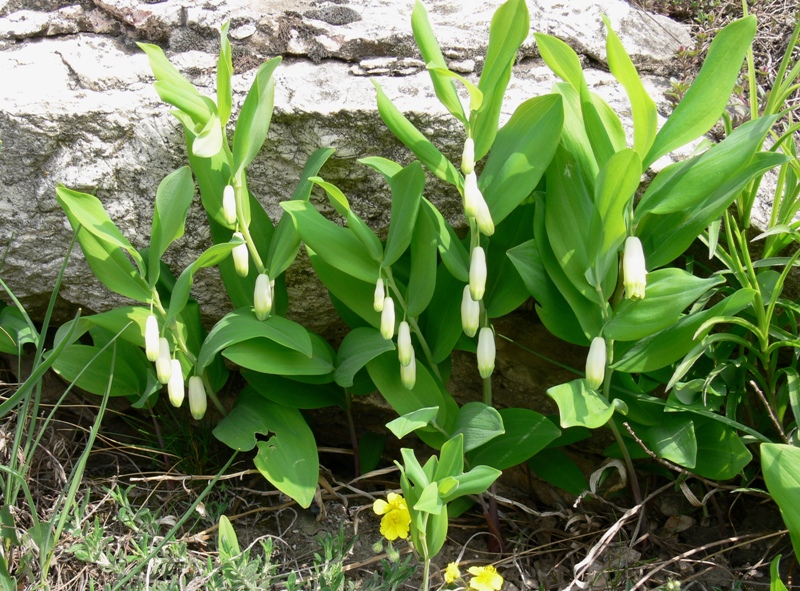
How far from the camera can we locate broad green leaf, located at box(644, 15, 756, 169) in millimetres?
1396

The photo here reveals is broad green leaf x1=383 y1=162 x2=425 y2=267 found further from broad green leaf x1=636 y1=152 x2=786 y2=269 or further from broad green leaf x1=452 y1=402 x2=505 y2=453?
broad green leaf x1=636 y1=152 x2=786 y2=269

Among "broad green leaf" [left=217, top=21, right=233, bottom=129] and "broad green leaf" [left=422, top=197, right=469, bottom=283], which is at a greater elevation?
"broad green leaf" [left=217, top=21, right=233, bottom=129]

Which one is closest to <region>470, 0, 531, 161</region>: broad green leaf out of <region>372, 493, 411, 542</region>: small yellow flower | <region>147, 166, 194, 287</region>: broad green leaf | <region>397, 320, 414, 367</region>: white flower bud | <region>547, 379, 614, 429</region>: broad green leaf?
<region>397, 320, 414, 367</region>: white flower bud

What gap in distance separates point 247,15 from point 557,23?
84cm

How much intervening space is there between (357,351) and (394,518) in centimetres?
37

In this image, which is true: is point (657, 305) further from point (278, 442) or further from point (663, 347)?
point (278, 442)

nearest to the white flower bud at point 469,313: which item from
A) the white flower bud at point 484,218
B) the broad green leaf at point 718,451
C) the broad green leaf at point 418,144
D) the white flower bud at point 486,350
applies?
the white flower bud at point 486,350

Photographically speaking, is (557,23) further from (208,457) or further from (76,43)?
(208,457)

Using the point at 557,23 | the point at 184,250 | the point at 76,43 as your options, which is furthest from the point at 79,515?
the point at 557,23

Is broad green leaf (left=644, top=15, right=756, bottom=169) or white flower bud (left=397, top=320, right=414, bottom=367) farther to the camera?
white flower bud (left=397, top=320, right=414, bottom=367)

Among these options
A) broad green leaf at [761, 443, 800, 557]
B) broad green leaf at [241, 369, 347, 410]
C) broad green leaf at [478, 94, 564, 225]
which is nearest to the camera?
broad green leaf at [761, 443, 800, 557]

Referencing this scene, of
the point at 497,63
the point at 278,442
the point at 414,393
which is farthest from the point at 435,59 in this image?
the point at 278,442

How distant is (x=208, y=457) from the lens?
6.64 feet

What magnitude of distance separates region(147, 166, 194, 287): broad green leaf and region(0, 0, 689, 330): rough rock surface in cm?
25
